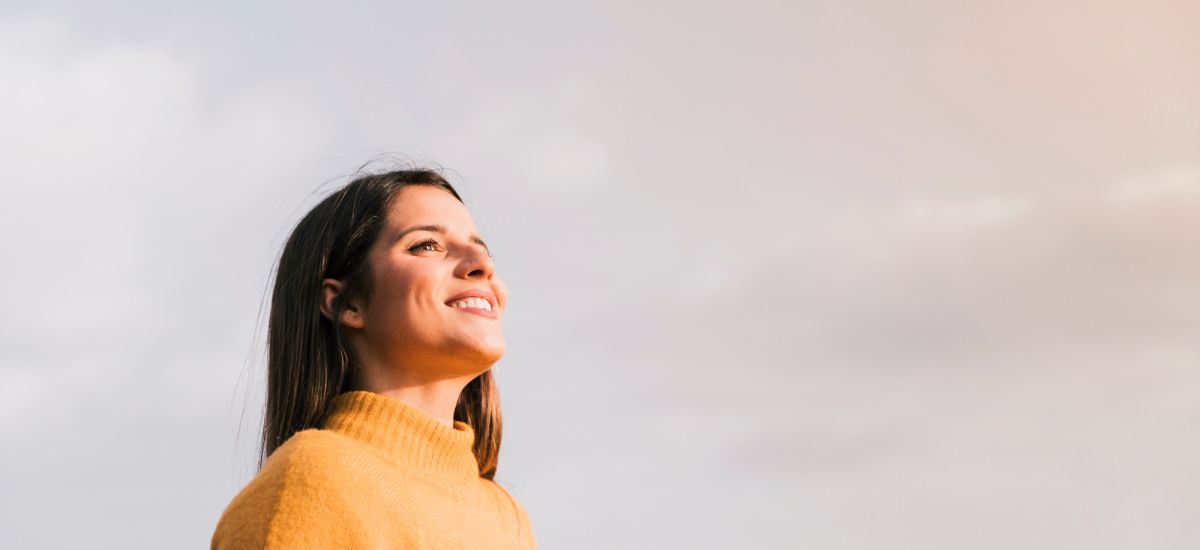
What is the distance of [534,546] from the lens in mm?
5125

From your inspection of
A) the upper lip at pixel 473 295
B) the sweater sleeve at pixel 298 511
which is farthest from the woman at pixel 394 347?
the sweater sleeve at pixel 298 511

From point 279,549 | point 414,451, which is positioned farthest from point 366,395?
point 279,549

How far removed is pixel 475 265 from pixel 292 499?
124cm

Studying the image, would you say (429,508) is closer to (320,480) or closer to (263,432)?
(320,480)

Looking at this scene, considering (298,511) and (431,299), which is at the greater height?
(431,299)

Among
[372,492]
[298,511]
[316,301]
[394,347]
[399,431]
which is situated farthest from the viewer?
[316,301]

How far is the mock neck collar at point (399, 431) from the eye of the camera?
172 inches

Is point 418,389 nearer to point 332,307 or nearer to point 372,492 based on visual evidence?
point 332,307

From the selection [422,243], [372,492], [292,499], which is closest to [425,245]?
[422,243]

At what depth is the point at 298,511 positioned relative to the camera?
147 inches

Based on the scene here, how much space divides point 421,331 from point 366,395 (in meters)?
0.31

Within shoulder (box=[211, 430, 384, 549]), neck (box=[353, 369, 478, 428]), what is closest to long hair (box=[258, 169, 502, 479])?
neck (box=[353, 369, 478, 428])

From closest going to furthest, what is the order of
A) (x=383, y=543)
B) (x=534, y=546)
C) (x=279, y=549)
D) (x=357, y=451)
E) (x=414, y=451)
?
(x=279, y=549), (x=383, y=543), (x=357, y=451), (x=414, y=451), (x=534, y=546)

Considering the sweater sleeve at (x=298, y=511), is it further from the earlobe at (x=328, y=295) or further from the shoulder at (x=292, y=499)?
the earlobe at (x=328, y=295)
